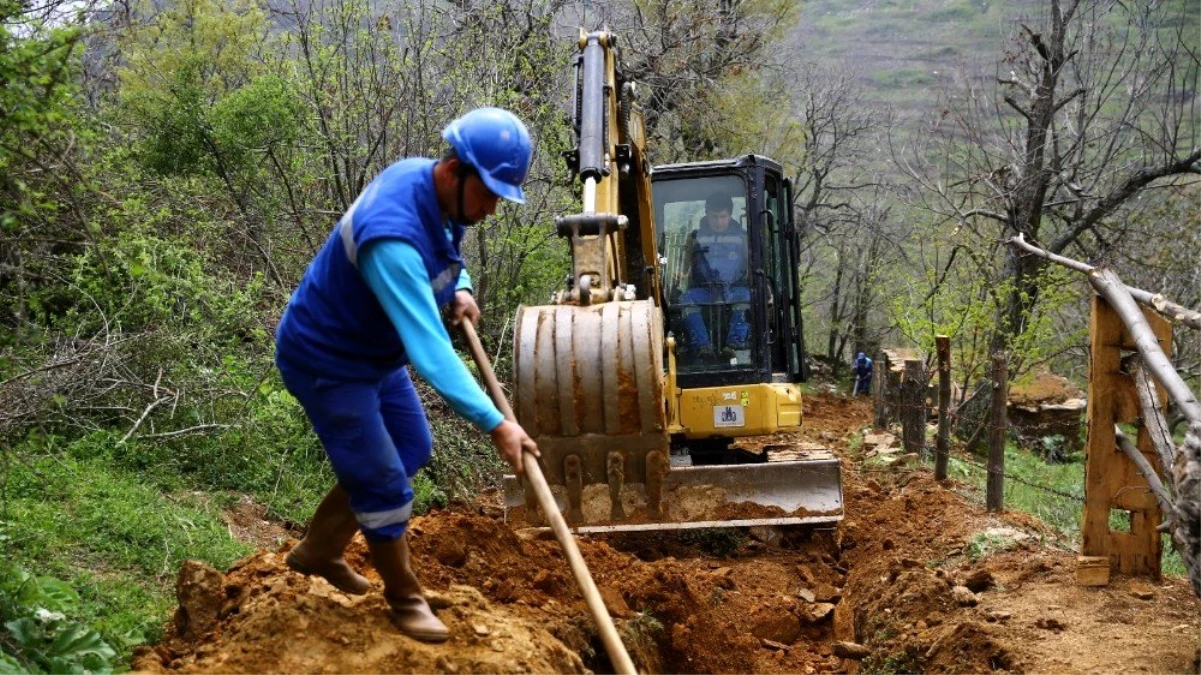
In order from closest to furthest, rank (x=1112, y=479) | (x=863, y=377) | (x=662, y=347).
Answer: (x=1112, y=479)
(x=662, y=347)
(x=863, y=377)

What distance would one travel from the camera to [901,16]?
330 feet

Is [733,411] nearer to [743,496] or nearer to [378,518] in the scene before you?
[743,496]

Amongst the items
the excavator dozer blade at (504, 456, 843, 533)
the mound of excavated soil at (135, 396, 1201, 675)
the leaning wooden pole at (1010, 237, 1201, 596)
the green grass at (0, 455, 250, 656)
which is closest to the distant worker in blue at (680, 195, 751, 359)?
the excavator dozer blade at (504, 456, 843, 533)

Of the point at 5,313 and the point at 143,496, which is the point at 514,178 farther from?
the point at 5,313

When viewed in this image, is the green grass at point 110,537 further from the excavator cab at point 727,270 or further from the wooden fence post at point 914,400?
the wooden fence post at point 914,400

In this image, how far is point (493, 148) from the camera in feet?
13.4

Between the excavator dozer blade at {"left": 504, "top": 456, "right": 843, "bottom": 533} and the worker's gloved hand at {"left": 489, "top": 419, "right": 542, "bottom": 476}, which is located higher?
the worker's gloved hand at {"left": 489, "top": 419, "right": 542, "bottom": 476}

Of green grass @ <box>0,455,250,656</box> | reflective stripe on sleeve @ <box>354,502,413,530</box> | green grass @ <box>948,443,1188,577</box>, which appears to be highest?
reflective stripe on sleeve @ <box>354,502,413,530</box>

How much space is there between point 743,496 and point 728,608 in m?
1.55

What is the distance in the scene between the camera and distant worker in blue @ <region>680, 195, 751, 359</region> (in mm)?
9664

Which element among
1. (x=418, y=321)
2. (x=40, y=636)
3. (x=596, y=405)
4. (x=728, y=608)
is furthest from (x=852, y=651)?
(x=40, y=636)

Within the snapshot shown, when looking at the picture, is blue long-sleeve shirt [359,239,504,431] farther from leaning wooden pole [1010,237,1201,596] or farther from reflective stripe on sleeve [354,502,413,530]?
leaning wooden pole [1010,237,1201,596]

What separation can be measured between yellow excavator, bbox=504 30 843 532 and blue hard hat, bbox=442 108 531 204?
8.71ft

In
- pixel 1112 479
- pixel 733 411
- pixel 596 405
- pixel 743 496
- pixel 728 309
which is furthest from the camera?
pixel 728 309
